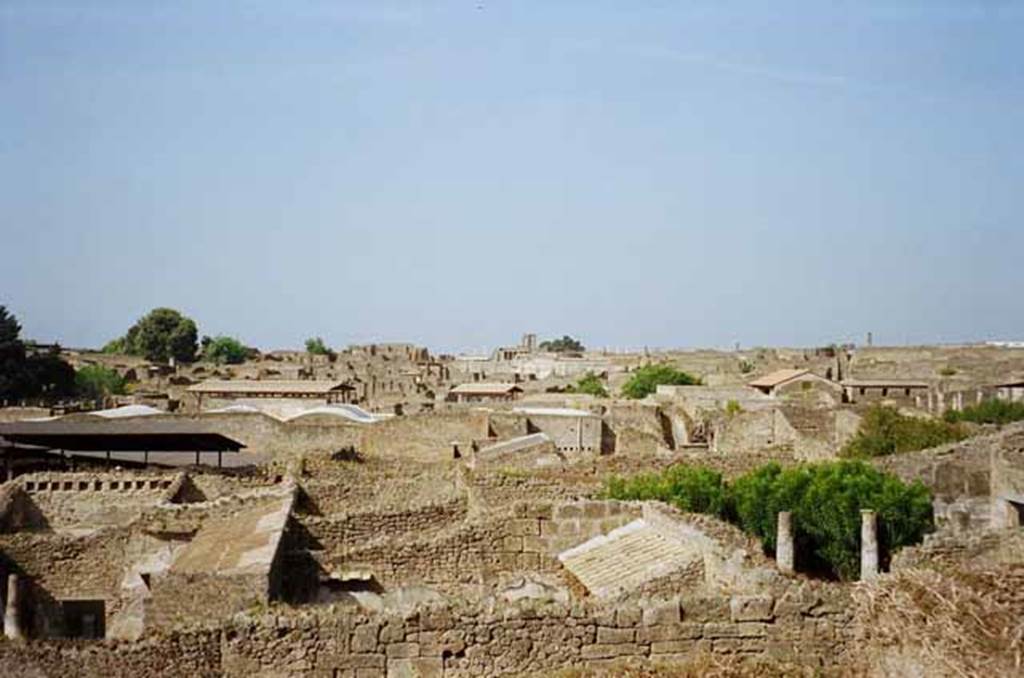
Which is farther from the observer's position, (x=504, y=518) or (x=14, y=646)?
(x=504, y=518)

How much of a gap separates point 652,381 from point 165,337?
61578 mm

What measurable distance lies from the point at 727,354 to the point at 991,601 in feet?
341

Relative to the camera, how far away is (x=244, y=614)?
7895 mm

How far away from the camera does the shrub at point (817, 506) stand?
19156mm

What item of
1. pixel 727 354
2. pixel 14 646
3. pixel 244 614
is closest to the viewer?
pixel 244 614

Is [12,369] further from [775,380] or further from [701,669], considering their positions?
[701,669]

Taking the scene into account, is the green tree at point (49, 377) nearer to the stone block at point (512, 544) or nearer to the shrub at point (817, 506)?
the shrub at point (817, 506)

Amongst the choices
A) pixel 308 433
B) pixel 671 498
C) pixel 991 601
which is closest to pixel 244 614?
pixel 991 601

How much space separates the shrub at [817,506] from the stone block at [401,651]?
37.5ft

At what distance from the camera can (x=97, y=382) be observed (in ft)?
285

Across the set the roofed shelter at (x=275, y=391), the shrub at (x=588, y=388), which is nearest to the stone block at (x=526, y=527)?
the roofed shelter at (x=275, y=391)

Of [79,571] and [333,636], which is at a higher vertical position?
[333,636]

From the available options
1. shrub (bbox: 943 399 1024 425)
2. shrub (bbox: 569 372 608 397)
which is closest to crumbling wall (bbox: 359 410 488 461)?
shrub (bbox: 943 399 1024 425)

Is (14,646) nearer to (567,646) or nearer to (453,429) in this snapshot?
(567,646)
